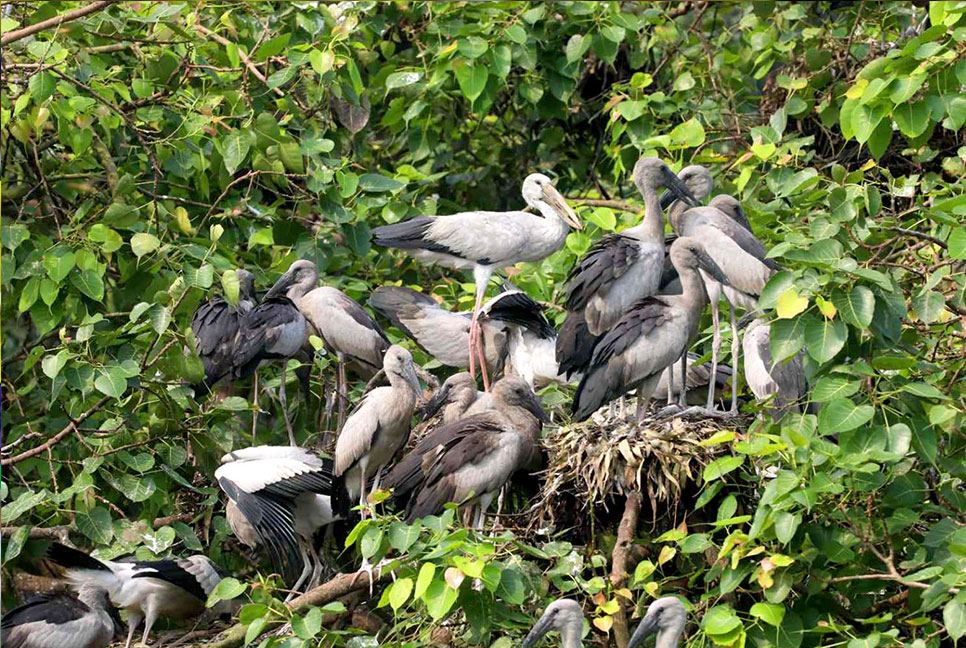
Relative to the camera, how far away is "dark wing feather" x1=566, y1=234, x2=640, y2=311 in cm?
762

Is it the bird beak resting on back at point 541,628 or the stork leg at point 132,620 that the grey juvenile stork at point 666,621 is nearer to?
the bird beak resting on back at point 541,628

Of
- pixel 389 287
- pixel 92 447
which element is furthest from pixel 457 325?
pixel 92 447

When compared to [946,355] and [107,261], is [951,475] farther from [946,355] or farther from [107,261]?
[107,261]

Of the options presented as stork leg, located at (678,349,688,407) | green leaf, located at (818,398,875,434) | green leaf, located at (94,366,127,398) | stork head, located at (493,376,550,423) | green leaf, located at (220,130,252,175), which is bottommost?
stork leg, located at (678,349,688,407)

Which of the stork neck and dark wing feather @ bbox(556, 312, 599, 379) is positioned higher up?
the stork neck

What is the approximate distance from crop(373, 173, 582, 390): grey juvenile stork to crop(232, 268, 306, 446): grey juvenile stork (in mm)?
767

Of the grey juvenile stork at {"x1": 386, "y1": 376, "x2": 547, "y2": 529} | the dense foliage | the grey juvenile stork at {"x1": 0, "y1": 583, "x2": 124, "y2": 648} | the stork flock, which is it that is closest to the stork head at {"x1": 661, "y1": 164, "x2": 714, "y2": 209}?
the stork flock

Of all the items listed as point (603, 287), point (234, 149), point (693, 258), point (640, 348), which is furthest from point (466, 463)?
point (234, 149)

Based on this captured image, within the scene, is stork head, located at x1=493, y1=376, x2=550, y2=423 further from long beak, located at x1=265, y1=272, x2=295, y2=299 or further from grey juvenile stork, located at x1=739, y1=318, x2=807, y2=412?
long beak, located at x1=265, y1=272, x2=295, y2=299

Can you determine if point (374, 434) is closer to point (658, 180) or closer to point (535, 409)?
point (535, 409)

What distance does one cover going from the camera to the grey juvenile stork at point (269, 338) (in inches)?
314

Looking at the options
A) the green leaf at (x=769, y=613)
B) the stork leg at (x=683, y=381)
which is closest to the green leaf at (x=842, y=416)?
the green leaf at (x=769, y=613)

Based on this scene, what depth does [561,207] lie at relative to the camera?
8.79 m

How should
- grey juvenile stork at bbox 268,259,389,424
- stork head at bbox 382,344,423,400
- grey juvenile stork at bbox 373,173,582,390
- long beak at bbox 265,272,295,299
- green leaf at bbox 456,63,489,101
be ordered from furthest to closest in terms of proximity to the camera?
green leaf at bbox 456,63,489,101 < grey juvenile stork at bbox 373,173,582,390 < long beak at bbox 265,272,295,299 < grey juvenile stork at bbox 268,259,389,424 < stork head at bbox 382,344,423,400
